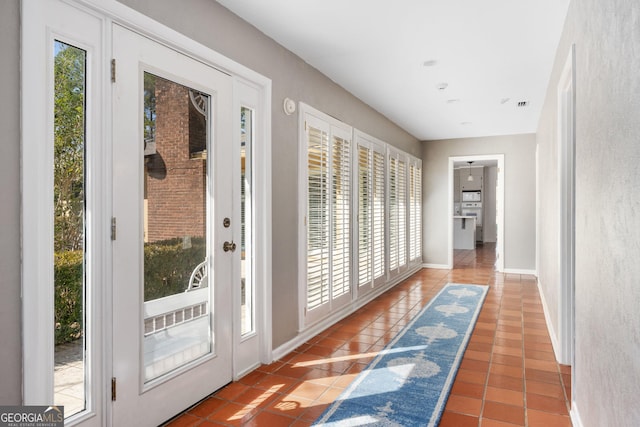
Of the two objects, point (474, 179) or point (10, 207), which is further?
point (474, 179)

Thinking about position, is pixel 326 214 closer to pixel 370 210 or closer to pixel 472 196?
pixel 370 210

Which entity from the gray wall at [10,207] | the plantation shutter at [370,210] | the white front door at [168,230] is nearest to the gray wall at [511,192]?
the plantation shutter at [370,210]

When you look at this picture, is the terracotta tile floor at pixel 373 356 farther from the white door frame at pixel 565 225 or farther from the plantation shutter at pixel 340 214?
the plantation shutter at pixel 340 214

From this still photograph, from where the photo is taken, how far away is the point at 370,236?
4926 millimetres

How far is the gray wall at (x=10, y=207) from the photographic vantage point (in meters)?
1.42

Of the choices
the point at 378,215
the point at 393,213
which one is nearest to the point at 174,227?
the point at 378,215

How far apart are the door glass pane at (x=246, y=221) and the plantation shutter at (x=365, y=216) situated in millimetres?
2006

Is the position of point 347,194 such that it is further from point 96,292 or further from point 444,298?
point 96,292

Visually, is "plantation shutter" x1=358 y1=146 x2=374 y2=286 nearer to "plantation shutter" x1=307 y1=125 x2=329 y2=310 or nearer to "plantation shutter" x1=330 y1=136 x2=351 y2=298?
"plantation shutter" x1=330 y1=136 x2=351 y2=298

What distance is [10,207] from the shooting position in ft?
4.75

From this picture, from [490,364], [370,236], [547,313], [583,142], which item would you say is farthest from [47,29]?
[547,313]

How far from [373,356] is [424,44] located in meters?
2.46

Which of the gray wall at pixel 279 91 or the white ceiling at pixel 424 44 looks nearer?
the gray wall at pixel 279 91

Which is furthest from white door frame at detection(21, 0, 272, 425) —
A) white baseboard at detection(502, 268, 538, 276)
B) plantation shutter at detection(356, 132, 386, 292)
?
white baseboard at detection(502, 268, 538, 276)
